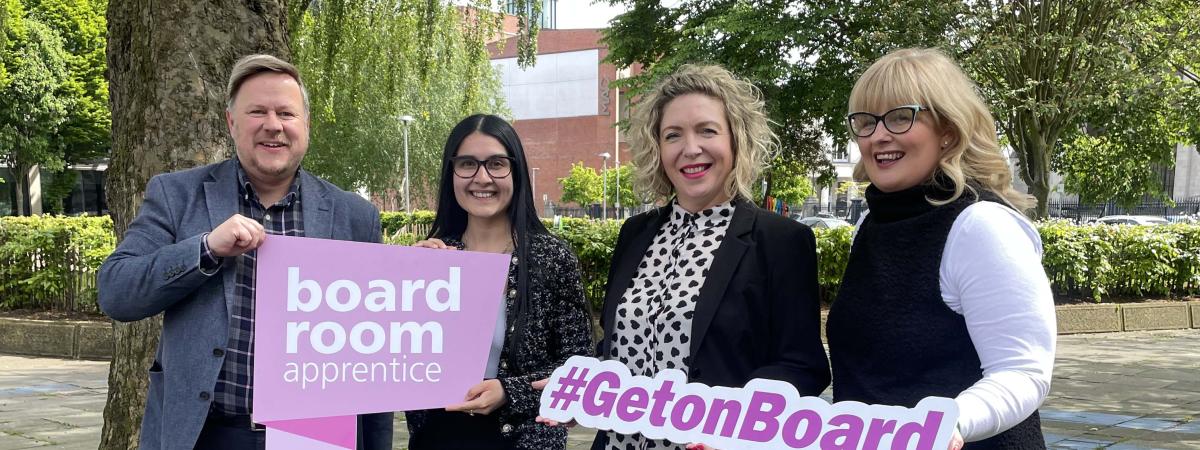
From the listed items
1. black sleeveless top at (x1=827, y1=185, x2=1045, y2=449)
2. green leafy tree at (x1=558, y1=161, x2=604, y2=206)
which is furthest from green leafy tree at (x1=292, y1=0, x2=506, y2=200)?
green leafy tree at (x1=558, y1=161, x2=604, y2=206)

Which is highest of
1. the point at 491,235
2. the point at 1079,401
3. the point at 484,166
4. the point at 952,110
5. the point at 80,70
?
the point at 80,70

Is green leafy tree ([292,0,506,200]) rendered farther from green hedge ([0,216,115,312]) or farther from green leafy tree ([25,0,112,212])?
green leafy tree ([25,0,112,212])

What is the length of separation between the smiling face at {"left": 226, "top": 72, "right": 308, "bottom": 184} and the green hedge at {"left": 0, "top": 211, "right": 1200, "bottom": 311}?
6.11m

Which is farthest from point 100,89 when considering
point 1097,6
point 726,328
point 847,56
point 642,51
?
point 726,328

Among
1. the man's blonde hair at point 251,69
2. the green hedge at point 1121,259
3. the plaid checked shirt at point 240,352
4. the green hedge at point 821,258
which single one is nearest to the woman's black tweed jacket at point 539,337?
the plaid checked shirt at point 240,352

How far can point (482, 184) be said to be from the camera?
277cm

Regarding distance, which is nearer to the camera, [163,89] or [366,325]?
[366,325]

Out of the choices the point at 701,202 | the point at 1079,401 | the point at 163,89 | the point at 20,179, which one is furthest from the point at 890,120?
the point at 20,179

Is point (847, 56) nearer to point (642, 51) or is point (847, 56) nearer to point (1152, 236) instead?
point (642, 51)

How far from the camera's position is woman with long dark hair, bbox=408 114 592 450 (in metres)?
2.69

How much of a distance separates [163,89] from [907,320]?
323 centimetres

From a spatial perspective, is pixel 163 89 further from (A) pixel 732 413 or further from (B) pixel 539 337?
(A) pixel 732 413

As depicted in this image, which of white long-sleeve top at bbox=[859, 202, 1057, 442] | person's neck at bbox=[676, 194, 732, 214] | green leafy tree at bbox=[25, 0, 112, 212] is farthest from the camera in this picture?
green leafy tree at bbox=[25, 0, 112, 212]

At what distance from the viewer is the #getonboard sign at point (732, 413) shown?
6.02ft
